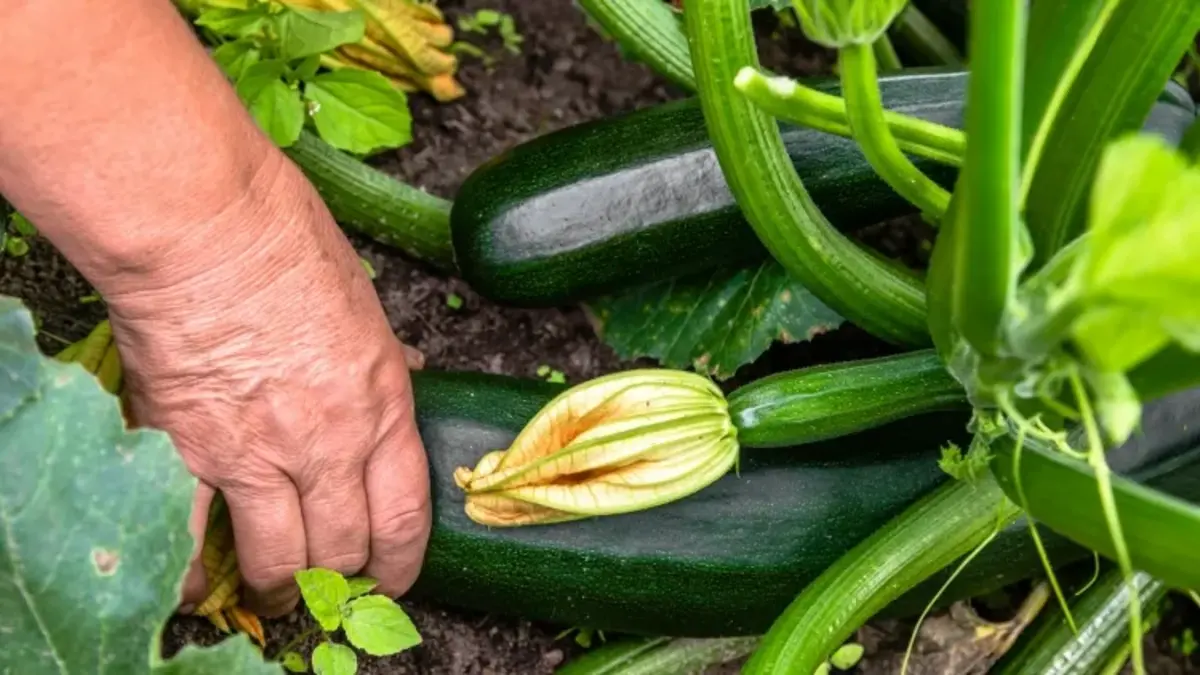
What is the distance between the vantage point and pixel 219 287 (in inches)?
44.6

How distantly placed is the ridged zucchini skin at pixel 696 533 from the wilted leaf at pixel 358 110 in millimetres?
347

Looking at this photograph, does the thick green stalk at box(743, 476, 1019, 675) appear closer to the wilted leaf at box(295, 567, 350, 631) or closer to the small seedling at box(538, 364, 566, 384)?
the wilted leaf at box(295, 567, 350, 631)

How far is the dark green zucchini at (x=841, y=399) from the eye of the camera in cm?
127

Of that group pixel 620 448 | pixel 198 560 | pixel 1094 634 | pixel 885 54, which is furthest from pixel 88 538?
pixel 885 54

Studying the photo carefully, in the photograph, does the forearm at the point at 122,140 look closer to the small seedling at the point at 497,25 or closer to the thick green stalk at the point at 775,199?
the thick green stalk at the point at 775,199

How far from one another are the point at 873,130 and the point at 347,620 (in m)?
0.70

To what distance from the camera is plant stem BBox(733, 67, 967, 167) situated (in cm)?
96

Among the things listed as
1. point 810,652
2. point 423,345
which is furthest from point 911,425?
point 423,345

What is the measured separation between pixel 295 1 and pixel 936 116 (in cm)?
86

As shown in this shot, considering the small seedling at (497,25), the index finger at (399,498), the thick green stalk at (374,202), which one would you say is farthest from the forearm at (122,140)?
the small seedling at (497,25)

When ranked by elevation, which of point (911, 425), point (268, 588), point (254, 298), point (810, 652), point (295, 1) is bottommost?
point (268, 588)

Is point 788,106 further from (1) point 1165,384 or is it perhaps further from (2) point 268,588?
(2) point 268,588

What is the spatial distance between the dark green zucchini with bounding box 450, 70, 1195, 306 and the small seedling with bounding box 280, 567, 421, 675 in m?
0.48

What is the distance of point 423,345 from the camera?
1717mm
